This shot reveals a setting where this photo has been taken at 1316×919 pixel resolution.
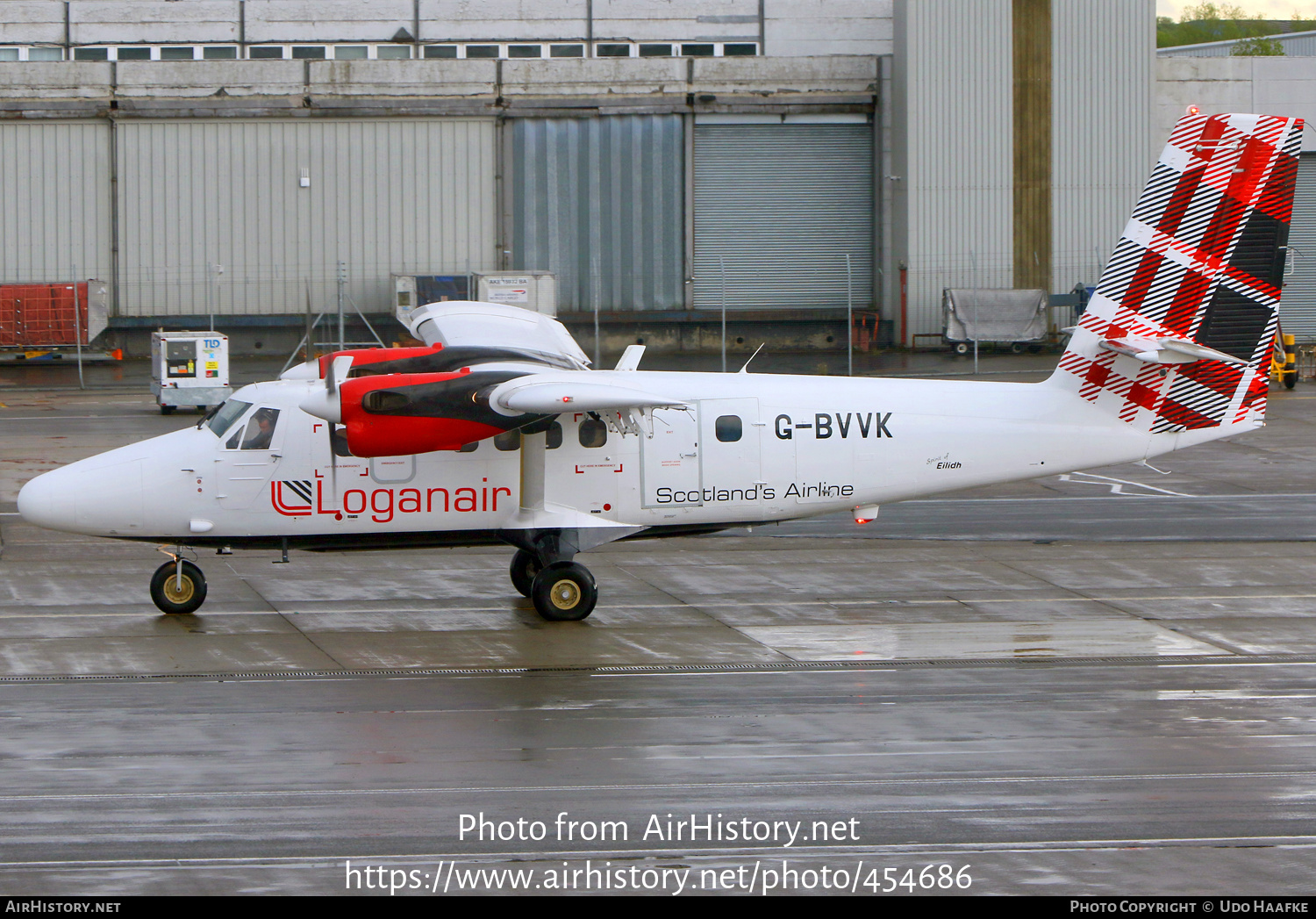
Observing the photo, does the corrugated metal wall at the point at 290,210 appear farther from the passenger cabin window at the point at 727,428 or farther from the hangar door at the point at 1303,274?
the passenger cabin window at the point at 727,428

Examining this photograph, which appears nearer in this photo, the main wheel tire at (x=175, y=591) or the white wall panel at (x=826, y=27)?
the main wheel tire at (x=175, y=591)

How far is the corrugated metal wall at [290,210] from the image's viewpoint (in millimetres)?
48688

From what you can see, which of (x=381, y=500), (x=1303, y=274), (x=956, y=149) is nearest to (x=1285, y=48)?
(x=1303, y=274)

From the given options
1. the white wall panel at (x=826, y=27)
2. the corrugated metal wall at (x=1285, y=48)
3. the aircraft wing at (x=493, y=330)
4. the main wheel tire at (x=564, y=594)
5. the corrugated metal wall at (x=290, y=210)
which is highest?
the corrugated metal wall at (x=1285, y=48)

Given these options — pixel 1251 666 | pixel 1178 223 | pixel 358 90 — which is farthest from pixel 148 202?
pixel 1251 666

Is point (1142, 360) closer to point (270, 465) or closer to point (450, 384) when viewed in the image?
point (450, 384)

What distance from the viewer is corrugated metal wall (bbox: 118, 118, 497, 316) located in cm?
4869

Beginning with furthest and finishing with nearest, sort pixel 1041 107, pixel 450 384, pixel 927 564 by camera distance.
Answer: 1. pixel 1041 107
2. pixel 927 564
3. pixel 450 384

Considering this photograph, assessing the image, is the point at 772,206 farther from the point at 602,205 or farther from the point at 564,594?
the point at 564,594

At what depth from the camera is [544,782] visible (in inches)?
408

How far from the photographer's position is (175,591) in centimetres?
1627

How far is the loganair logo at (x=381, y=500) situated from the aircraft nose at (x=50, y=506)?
2.14m

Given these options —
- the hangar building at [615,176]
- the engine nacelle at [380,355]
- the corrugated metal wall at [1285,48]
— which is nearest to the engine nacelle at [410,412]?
the engine nacelle at [380,355]
